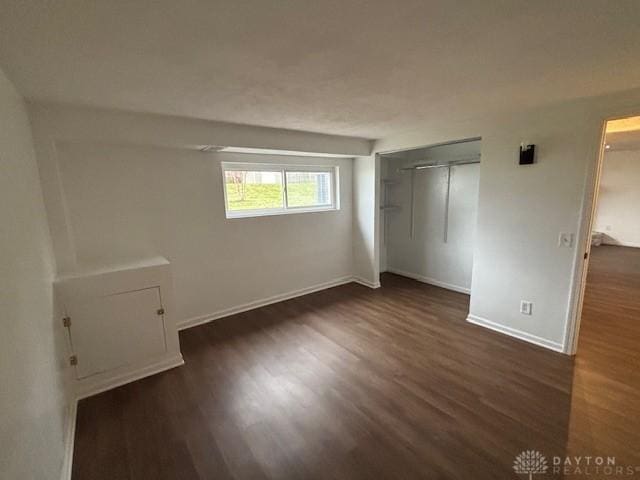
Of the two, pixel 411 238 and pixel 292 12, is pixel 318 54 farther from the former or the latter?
pixel 411 238

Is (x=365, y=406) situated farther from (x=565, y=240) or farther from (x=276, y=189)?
(x=276, y=189)

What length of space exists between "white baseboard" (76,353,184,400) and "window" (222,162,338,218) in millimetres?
1690

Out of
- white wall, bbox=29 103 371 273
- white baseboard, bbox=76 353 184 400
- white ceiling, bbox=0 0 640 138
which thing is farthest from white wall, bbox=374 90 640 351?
white baseboard, bbox=76 353 184 400

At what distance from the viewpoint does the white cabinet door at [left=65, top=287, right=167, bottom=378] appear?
218cm

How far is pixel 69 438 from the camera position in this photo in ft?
5.79

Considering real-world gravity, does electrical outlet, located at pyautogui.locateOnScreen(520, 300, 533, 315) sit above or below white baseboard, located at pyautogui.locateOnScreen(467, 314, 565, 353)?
above

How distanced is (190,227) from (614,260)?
7569 millimetres

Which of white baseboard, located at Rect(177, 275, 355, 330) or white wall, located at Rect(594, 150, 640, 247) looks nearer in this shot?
white baseboard, located at Rect(177, 275, 355, 330)

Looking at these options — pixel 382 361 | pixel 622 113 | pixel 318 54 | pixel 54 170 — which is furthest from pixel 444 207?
pixel 54 170

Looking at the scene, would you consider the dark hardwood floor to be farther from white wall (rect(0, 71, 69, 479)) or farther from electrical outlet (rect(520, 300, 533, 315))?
white wall (rect(0, 71, 69, 479))

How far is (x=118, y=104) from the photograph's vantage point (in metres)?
2.17

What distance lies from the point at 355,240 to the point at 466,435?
319 cm

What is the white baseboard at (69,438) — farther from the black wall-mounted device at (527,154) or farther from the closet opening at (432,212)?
the closet opening at (432,212)

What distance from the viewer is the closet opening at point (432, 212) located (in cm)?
403
